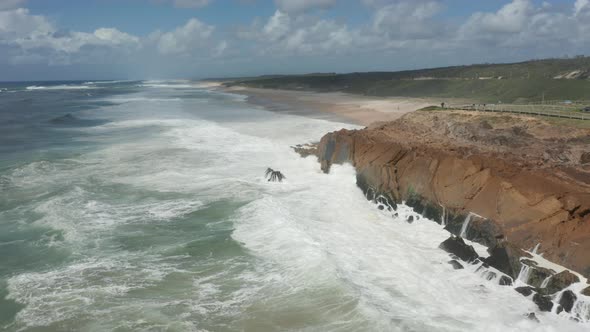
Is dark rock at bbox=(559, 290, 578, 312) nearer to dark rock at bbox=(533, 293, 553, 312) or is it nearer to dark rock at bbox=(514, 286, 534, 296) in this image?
dark rock at bbox=(533, 293, 553, 312)

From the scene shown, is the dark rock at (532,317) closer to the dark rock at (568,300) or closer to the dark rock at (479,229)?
the dark rock at (568,300)

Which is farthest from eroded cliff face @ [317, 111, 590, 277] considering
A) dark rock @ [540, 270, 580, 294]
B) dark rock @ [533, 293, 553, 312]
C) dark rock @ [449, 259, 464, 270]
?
dark rock @ [449, 259, 464, 270]

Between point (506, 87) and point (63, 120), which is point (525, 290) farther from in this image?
point (506, 87)

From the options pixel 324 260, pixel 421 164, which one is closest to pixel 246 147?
pixel 421 164

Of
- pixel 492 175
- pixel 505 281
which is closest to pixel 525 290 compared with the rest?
pixel 505 281

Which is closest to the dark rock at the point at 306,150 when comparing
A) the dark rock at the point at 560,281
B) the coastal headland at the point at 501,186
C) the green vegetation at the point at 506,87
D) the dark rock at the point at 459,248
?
the coastal headland at the point at 501,186

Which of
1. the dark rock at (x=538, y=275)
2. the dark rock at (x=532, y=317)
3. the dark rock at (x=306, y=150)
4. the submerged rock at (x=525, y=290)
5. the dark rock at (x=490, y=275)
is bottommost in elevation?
the dark rock at (x=532, y=317)
